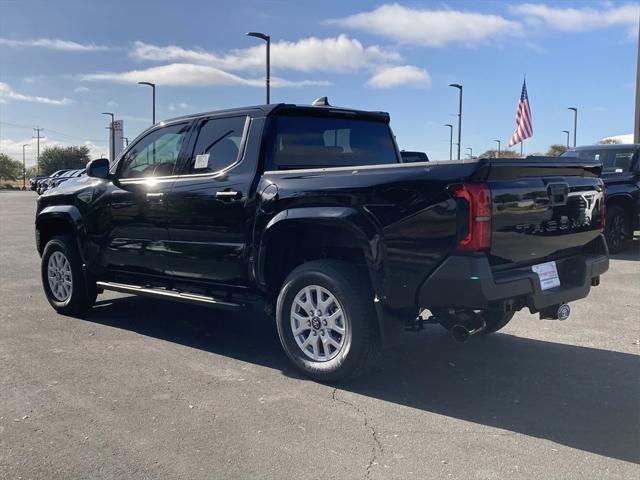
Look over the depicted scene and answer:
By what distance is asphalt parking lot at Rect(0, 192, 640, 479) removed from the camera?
316 centimetres

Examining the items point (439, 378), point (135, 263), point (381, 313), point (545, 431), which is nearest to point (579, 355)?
point (439, 378)

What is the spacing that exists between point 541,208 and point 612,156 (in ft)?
25.8

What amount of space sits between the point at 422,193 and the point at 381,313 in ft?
2.87

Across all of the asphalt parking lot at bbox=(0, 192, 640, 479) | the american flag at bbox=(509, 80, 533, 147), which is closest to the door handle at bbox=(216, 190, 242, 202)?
the asphalt parking lot at bbox=(0, 192, 640, 479)

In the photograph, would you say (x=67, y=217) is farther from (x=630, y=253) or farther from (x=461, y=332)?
(x=630, y=253)

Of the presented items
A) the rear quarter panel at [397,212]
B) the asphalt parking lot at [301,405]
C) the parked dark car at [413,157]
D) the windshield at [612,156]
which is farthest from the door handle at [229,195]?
the windshield at [612,156]

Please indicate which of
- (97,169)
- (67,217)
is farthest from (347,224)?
(67,217)

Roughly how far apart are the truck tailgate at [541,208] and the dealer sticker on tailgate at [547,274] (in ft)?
0.17

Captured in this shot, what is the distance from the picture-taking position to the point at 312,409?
388cm

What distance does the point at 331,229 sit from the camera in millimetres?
4367

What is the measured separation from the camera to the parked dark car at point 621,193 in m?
10.3

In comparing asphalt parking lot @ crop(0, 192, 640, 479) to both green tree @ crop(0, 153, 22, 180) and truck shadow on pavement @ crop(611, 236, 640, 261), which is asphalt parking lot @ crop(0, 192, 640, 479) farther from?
green tree @ crop(0, 153, 22, 180)

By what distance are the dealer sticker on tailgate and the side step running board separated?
7.13 ft

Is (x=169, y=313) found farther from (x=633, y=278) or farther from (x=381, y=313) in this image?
(x=633, y=278)
